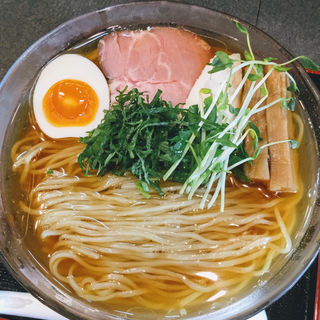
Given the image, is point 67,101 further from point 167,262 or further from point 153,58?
point 167,262

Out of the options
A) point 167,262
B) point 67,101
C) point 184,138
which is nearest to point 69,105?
point 67,101

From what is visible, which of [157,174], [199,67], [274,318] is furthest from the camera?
[199,67]

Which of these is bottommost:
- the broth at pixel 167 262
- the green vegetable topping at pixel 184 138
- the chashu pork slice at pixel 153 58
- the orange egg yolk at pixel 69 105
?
the broth at pixel 167 262

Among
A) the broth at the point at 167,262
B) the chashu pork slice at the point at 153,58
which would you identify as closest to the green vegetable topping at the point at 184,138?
the broth at the point at 167,262

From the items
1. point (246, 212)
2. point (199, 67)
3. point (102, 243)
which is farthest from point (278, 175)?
point (102, 243)

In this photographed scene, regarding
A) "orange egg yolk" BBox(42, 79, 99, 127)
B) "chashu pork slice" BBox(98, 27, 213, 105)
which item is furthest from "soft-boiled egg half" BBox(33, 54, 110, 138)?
"chashu pork slice" BBox(98, 27, 213, 105)

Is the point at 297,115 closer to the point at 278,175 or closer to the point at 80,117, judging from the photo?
the point at 278,175

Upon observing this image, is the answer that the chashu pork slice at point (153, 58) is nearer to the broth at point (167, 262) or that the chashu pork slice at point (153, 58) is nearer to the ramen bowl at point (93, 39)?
the ramen bowl at point (93, 39)
